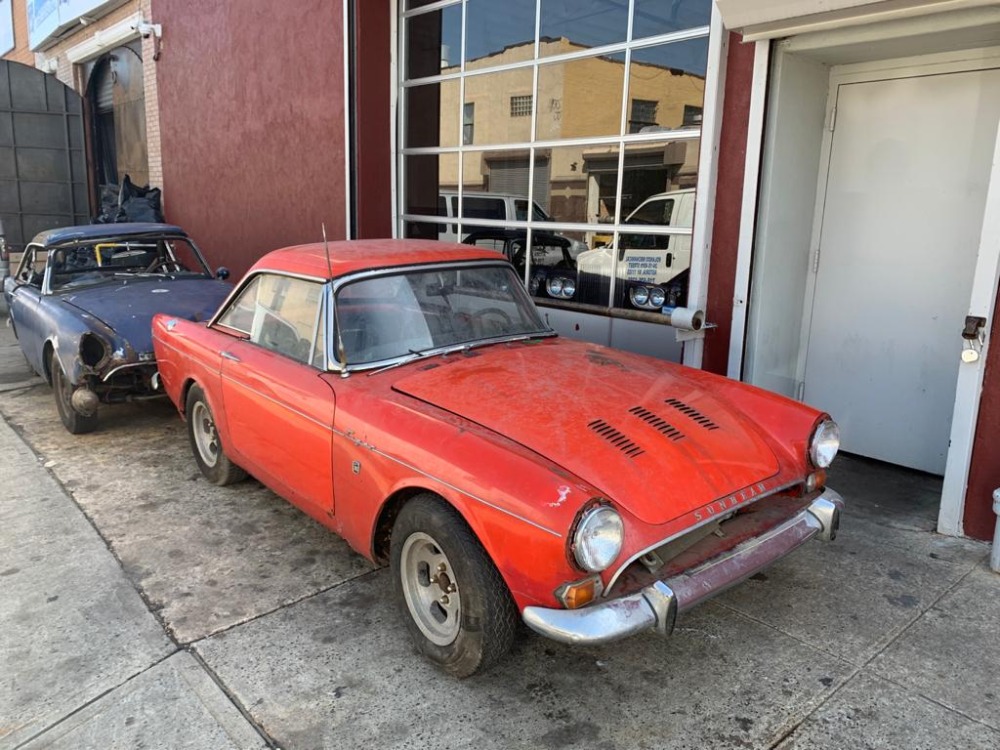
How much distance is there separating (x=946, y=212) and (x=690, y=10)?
2189 millimetres

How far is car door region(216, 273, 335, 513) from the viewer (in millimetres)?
3406

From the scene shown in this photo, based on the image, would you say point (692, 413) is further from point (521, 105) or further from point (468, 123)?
point (468, 123)

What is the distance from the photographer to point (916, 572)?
3615 mm

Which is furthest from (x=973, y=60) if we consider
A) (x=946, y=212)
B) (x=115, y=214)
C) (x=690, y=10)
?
(x=115, y=214)

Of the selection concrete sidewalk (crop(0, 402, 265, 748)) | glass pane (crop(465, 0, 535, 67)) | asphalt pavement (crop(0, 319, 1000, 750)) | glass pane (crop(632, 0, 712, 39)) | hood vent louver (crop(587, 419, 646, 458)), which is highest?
glass pane (crop(465, 0, 535, 67))

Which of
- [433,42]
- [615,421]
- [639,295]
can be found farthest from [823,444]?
[433,42]

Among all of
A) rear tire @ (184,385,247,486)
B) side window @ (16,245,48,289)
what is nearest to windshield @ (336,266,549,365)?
rear tire @ (184,385,247,486)

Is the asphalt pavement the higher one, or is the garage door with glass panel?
the garage door with glass panel

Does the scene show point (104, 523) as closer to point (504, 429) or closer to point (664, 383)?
point (504, 429)

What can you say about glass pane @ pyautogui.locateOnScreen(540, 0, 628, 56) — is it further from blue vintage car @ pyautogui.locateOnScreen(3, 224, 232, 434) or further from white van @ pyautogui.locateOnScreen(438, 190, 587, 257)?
blue vintage car @ pyautogui.locateOnScreen(3, 224, 232, 434)

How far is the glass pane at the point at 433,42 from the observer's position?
295 inches

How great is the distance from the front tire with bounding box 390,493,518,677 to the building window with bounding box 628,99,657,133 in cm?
394

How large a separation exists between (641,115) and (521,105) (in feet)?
4.94

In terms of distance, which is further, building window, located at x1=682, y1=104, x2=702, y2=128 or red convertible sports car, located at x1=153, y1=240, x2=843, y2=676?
building window, located at x1=682, y1=104, x2=702, y2=128
